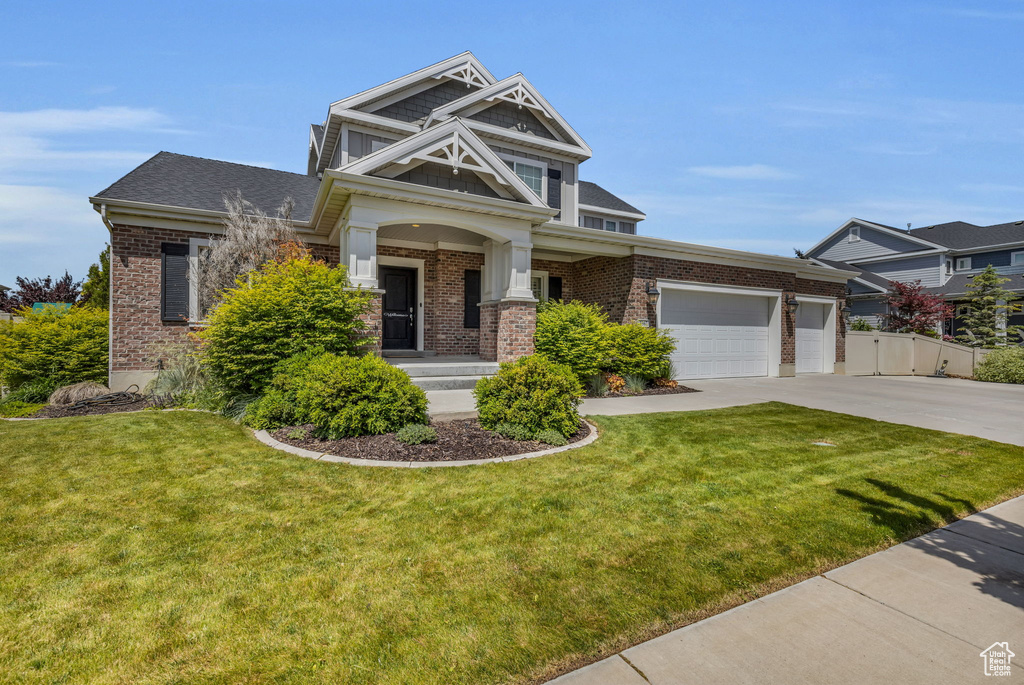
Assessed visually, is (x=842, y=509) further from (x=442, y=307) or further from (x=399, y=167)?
(x=442, y=307)

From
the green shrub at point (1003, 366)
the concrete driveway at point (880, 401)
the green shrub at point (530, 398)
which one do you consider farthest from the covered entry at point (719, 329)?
the green shrub at point (530, 398)

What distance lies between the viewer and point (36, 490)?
3.93m

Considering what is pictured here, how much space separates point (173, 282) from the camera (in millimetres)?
9961

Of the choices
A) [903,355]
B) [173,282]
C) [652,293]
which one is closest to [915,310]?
[903,355]

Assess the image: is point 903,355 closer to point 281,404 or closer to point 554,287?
point 554,287

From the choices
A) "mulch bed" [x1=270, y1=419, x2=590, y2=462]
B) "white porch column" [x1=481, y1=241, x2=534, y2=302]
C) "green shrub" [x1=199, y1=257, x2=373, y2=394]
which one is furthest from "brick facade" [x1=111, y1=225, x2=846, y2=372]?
"mulch bed" [x1=270, y1=419, x2=590, y2=462]

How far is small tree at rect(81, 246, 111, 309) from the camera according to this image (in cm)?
1359

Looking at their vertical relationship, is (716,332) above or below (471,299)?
below

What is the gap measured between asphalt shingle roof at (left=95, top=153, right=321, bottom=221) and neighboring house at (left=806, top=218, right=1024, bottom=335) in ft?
80.2

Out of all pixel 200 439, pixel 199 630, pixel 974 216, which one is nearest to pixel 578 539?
pixel 199 630

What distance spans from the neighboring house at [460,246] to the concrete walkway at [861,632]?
23.9 feet

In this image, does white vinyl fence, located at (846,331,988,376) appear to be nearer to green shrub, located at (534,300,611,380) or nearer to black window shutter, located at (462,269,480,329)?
green shrub, located at (534,300,611,380)

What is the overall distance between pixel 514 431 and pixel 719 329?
392 inches

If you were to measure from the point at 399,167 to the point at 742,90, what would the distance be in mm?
6808
